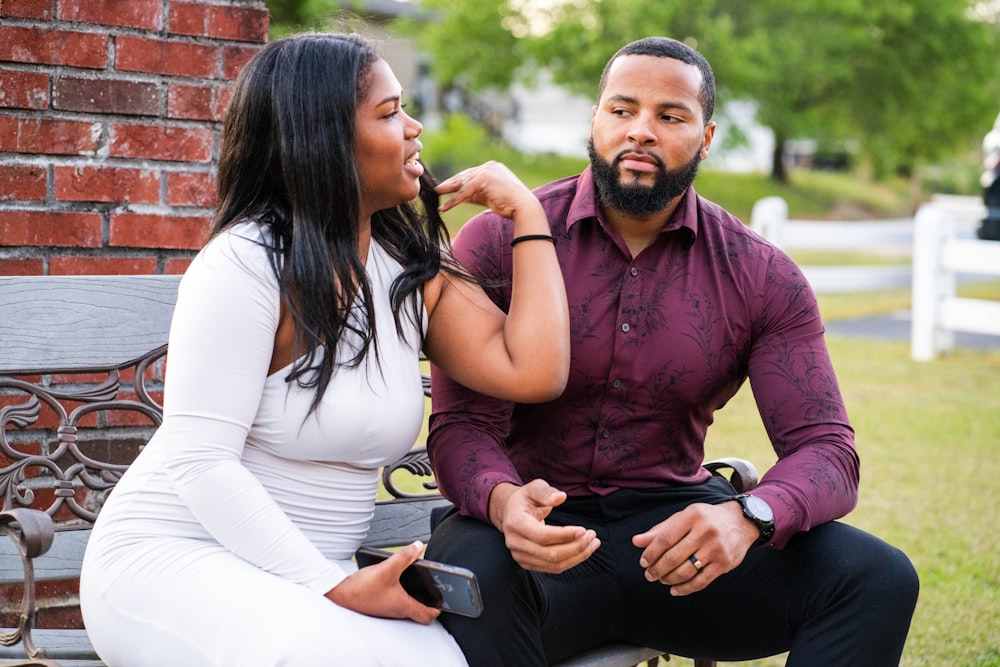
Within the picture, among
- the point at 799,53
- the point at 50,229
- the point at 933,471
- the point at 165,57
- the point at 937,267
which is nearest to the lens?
the point at 50,229

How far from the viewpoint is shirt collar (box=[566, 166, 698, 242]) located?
309 centimetres

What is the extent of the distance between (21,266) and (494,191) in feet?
4.65

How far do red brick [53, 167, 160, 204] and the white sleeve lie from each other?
118cm

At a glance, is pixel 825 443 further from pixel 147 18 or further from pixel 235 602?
pixel 147 18

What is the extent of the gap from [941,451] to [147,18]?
18.6 feet

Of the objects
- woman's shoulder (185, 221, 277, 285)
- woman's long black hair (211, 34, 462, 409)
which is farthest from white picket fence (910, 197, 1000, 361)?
woman's shoulder (185, 221, 277, 285)

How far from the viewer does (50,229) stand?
337 cm

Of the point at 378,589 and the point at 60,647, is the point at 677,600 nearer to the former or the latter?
the point at 378,589

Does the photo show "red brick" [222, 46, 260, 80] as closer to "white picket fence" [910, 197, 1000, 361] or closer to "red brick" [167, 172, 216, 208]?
"red brick" [167, 172, 216, 208]

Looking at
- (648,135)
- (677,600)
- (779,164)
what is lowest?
(779,164)

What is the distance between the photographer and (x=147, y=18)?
343 cm

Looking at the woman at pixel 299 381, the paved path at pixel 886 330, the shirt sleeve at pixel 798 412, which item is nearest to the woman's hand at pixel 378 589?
the woman at pixel 299 381

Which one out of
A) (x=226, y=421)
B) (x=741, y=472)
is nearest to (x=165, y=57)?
(x=226, y=421)

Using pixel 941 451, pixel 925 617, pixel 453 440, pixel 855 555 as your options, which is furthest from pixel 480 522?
pixel 941 451
